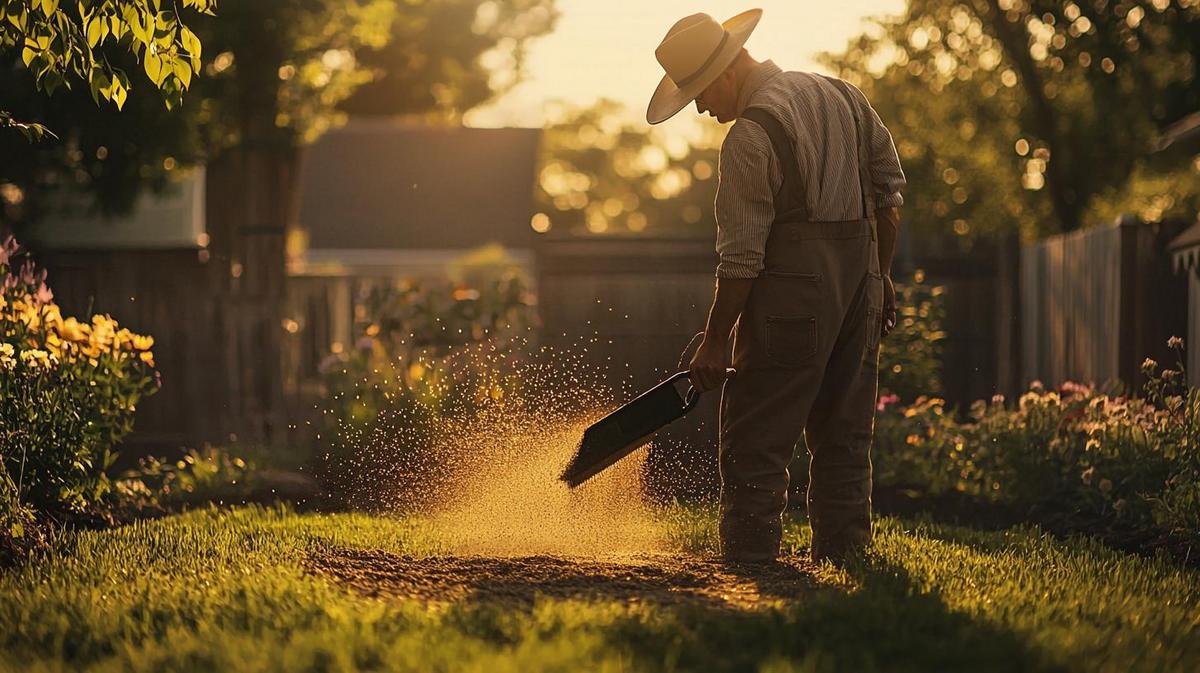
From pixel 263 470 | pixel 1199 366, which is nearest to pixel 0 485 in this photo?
pixel 263 470

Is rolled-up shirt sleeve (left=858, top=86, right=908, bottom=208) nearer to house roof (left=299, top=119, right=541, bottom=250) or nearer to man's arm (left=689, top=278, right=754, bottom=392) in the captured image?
man's arm (left=689, top=278, right=754, bottom=392)

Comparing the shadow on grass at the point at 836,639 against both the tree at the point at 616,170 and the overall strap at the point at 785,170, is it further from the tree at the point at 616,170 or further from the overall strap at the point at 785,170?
the tree at the point at 616,170

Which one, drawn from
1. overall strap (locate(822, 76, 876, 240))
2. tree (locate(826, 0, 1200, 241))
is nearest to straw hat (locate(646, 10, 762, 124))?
overall strap (locate(822, 76, 876, 240))

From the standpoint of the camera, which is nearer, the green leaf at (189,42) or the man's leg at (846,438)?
the man's leg at (846,438)

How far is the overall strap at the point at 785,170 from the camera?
218 inches

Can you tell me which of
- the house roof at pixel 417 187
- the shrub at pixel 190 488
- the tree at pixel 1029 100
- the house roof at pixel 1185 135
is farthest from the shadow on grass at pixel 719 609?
the house roof at pixel 417 187

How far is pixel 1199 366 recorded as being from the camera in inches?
397

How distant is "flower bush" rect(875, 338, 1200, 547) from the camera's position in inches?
282

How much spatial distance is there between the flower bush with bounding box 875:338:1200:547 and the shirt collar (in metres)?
2.68

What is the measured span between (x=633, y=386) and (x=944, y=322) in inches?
158

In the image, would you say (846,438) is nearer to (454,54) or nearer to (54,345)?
(54,345)

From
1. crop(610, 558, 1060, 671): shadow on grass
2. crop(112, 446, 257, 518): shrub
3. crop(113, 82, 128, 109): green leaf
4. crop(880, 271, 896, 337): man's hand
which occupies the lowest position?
crop(112, 446, 257, 518): shrub

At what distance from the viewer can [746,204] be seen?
18.0 ft

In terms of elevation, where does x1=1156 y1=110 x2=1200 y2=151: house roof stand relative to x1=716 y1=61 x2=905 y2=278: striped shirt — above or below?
above
